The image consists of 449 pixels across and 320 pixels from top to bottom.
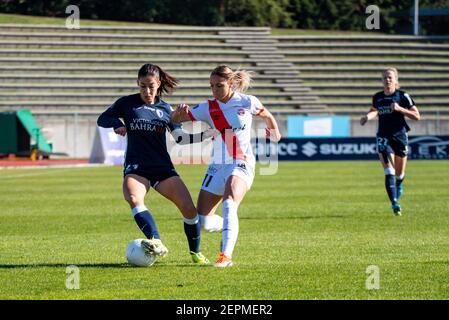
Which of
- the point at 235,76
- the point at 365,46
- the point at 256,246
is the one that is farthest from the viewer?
the point at 365,46

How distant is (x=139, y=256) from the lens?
10633 millimetres

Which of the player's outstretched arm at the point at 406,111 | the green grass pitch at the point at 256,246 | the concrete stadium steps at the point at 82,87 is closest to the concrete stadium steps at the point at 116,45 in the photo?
the concrete stadium steps at the point at 82,87

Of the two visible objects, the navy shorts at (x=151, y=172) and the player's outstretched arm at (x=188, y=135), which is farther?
the player's outstretched arm at (x=188, y=135)

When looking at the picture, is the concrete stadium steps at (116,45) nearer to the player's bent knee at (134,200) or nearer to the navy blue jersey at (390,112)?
the navy blue jersey at (390,112)

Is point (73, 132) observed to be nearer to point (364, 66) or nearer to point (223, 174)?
point (364, 66)

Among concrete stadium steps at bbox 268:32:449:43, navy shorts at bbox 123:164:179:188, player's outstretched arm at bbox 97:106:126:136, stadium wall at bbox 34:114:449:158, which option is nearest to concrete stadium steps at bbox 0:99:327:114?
stadium wall at bbox 34:114:449:158

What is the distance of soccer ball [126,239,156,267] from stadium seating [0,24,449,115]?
41547mm

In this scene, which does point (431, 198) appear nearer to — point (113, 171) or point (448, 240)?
point (448, 240)

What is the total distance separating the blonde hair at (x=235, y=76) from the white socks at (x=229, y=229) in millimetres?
1256

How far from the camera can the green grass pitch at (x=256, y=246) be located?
9.03 m

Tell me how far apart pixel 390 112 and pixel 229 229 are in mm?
8456

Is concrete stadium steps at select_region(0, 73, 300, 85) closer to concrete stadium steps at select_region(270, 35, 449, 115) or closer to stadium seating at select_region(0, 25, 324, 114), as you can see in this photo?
stadium seating at select_region(0, 25, 324, 114)

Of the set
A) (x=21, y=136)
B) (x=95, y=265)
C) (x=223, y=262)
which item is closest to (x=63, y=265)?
(x=95, y=265)
